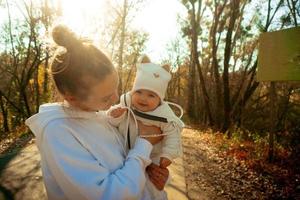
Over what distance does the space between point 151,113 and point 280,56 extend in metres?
6.59

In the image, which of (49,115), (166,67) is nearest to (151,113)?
(166,67)

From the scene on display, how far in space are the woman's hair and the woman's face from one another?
23 millimetres

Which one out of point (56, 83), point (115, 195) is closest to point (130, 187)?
point (115, 195)

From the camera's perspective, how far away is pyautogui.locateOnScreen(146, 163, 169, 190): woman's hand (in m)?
2.19

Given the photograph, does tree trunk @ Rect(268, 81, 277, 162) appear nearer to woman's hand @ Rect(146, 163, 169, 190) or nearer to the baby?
the baby

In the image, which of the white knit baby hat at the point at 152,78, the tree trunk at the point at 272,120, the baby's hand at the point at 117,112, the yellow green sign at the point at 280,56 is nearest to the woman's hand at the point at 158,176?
the baby's hand at the point at 117,112

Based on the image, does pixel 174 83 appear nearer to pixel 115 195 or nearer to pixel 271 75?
pixel 271 75

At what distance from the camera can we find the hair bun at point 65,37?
5.89 feet

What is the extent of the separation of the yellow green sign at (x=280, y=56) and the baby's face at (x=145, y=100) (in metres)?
5.82

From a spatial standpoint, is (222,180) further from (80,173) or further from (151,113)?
(80,173)

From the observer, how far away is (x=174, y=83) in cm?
5847

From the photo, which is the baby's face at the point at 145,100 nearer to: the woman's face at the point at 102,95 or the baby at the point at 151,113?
the baby at the point at 151,113

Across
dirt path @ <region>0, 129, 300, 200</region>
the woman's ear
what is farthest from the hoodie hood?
dirt path @ <region>0, 129, 300, 200</region>

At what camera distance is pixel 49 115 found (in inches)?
71.6
